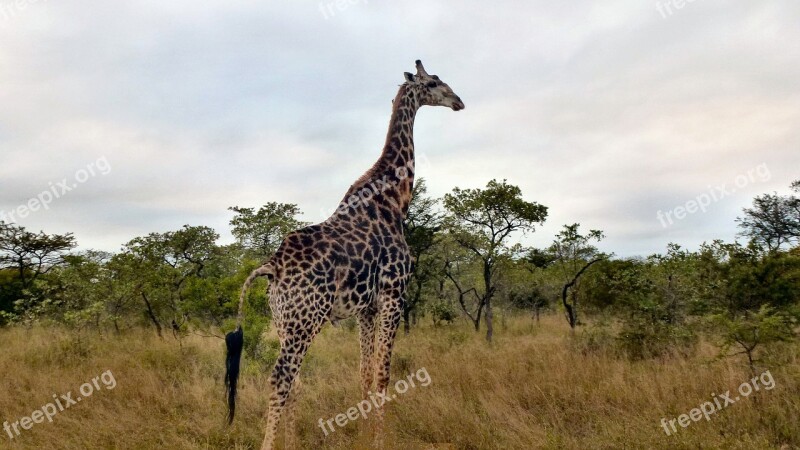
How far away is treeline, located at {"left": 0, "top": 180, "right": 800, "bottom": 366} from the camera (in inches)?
358

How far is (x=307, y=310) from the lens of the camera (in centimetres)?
514

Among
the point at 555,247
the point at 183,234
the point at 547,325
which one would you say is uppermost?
the point at 183,234

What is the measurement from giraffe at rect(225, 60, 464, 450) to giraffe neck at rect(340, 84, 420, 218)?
0.01 meters

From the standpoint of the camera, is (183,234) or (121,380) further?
(183,234)

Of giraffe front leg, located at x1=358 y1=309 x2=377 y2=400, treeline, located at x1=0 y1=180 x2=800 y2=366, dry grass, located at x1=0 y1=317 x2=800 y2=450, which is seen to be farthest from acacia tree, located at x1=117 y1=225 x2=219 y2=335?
giraffe front leg, located at x1=358 y1=309 x2=377 y2=400

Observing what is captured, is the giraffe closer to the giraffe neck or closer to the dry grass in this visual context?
the giraffe neck

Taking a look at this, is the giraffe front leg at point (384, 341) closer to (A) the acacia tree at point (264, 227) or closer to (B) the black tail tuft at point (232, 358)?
(B) the black tail tuft at point (232, 358)

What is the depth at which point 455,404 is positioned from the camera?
22.4 feet

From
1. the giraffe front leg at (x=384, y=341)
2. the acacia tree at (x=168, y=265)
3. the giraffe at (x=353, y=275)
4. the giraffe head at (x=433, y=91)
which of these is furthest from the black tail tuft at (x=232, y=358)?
the acacia tree at (x=168, y=265)

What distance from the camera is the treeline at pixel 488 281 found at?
29.9ft

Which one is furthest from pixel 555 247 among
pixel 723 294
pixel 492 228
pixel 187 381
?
pixel 187 381

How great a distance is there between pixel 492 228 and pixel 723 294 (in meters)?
9.25

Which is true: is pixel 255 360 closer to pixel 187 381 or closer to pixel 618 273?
pixel 187 381

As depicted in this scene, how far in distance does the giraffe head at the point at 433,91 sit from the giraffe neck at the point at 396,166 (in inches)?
5.0
